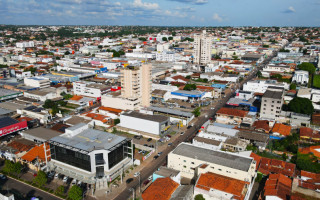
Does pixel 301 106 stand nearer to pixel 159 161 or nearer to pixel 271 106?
pixel 271 106

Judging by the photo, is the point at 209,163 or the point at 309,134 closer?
the point at 209,163

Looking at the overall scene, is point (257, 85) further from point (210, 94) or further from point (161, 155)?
point (161, 155)

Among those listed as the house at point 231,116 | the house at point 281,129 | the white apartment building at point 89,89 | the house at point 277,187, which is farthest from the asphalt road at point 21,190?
the house at point 281,129

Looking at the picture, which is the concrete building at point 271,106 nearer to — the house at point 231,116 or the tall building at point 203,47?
the house at point 231,116

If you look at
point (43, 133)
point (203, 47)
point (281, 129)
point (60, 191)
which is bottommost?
point (60, 191)

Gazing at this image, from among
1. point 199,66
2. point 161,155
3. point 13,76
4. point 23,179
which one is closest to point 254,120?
point 161,155

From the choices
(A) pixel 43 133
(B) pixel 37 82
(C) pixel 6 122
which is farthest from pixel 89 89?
(A) pixel 43 133

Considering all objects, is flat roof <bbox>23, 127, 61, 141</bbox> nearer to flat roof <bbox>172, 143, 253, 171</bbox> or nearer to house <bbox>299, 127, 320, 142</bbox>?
flat roof <bbox>172, 143, 253, 171</bbox>

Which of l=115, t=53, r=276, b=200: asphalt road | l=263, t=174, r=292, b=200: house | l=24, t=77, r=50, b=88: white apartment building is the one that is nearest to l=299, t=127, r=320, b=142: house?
l=263, t=174, r=292, b=200: house
